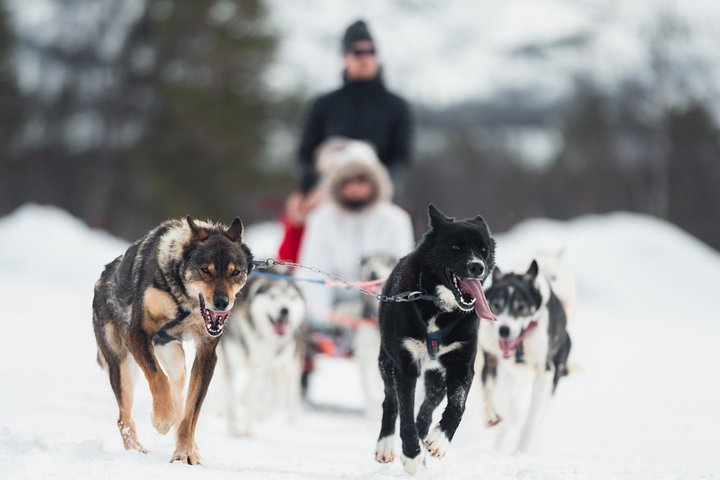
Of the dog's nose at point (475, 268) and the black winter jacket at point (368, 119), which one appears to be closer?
the dog's nose at point (475, 268)

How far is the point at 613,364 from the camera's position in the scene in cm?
1021

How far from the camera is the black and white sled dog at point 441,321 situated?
3712 mm

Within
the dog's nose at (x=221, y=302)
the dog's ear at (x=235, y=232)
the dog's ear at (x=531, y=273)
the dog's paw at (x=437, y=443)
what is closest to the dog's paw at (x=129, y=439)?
the dog's nose at (x=221, y=302)

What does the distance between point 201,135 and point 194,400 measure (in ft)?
77.2

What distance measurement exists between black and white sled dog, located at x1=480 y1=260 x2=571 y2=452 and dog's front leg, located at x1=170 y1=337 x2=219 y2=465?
161 cm

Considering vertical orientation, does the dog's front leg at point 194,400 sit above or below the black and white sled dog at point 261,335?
below

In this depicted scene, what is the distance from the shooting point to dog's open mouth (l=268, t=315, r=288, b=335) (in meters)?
6.46

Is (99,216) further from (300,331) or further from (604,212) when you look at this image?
(300,331)

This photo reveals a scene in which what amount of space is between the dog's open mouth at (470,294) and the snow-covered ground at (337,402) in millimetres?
617

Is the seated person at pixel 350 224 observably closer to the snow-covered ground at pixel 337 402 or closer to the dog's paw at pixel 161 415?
the snow-covered ground at pixel 337 402

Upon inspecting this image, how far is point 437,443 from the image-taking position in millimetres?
3629

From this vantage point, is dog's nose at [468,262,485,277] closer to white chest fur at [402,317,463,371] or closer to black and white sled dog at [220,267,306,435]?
white chest fur at [402,317,463,371]

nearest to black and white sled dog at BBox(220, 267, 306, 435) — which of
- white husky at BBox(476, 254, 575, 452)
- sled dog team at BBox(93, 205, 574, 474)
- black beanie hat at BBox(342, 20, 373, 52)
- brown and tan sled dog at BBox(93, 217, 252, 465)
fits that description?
white husky at BBox(476, 254, 575, 452)

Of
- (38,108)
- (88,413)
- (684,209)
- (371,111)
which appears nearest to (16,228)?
(371,111)
